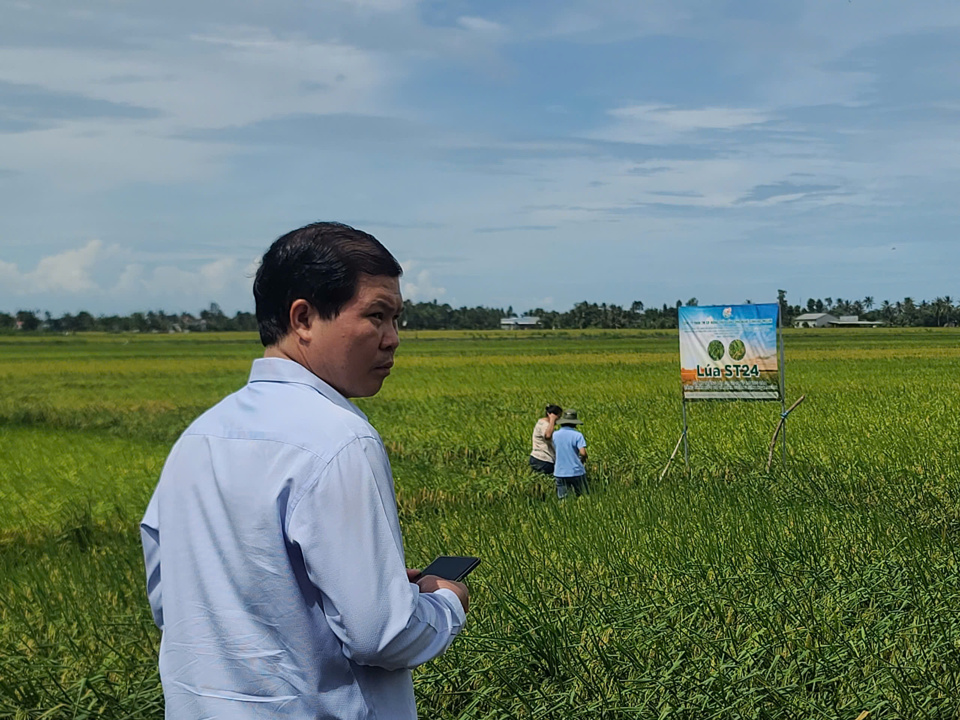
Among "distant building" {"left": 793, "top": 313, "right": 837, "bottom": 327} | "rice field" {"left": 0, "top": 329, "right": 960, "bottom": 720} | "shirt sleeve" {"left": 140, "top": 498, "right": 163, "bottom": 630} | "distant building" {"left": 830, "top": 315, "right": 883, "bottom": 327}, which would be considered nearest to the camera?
"shirt sleeve" {"left": 140, "top": 498, "right": 163, "bottom": 630}

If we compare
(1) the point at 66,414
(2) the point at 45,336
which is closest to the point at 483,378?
(1) the point at 66,414

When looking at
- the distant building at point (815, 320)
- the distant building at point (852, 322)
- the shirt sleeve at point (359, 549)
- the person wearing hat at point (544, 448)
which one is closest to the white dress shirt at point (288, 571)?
the shirt sleeve at point (359, 549)

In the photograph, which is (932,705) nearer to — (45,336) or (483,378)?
(483,378)

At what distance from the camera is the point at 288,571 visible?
5.03 feet

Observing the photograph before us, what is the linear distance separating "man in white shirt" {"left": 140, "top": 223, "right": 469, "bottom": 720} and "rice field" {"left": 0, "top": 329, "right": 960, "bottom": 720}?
231 centimetres

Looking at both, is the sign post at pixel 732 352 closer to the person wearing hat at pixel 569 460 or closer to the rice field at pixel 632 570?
the rice field at pixel 632 570

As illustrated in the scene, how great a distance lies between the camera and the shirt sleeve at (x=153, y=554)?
69.4 inches

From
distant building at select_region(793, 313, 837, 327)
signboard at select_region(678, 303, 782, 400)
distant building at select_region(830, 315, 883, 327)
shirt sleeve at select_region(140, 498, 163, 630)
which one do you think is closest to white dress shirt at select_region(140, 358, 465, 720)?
shirt sleeve at select_region(140, 498, 163, 630)

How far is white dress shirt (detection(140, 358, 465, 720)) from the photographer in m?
1.47

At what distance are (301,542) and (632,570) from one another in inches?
181

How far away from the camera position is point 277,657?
155 centimetres

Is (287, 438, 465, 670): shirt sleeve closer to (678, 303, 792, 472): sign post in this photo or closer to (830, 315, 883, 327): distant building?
(678, 303, 792, 472): sign post

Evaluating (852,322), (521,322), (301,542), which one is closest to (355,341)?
(301,542)

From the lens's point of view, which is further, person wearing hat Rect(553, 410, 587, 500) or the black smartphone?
person wearing hat Rect(553, 410, 587, 500)
